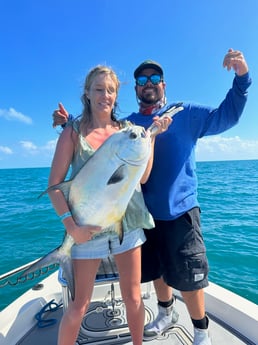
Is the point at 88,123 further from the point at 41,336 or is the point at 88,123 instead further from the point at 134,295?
the point at 41,336

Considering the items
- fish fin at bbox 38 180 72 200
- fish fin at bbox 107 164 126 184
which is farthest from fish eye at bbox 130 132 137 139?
fish fin at bbox 38 180 72 200

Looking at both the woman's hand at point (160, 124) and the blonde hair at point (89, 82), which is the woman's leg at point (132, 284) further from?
the blonde hair at point (89, 82)

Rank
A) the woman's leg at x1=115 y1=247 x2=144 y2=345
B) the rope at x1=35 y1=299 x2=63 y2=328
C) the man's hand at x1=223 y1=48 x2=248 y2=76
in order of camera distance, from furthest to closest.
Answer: the rope at x1=35 y1=299 x2=63 y2=328, the man's hand at x1=223 y1=48 x2=248 y2=76, the woman's leg at x1=115 y1=247 x2=144 y2=345

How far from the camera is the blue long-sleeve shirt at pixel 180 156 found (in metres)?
2.55

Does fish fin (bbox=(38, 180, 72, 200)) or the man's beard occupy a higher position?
the man's beard

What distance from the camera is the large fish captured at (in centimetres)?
184

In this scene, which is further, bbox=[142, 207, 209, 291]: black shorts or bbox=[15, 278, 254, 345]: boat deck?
bbox=[15, 278, 254, 345]: boat deck

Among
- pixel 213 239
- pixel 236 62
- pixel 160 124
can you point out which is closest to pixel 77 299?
pixel 160 124

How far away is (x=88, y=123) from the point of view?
7.55ft

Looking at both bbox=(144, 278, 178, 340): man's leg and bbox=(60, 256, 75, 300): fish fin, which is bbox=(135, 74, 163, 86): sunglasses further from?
bbox=(144, 278, 178, 340): man's leg

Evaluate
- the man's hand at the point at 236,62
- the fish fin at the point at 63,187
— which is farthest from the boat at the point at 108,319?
the man's hand at the point at 236,62

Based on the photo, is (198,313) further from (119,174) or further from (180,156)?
(119,174)

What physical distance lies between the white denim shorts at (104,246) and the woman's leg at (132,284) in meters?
0.06

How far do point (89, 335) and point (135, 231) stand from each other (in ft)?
4.58
